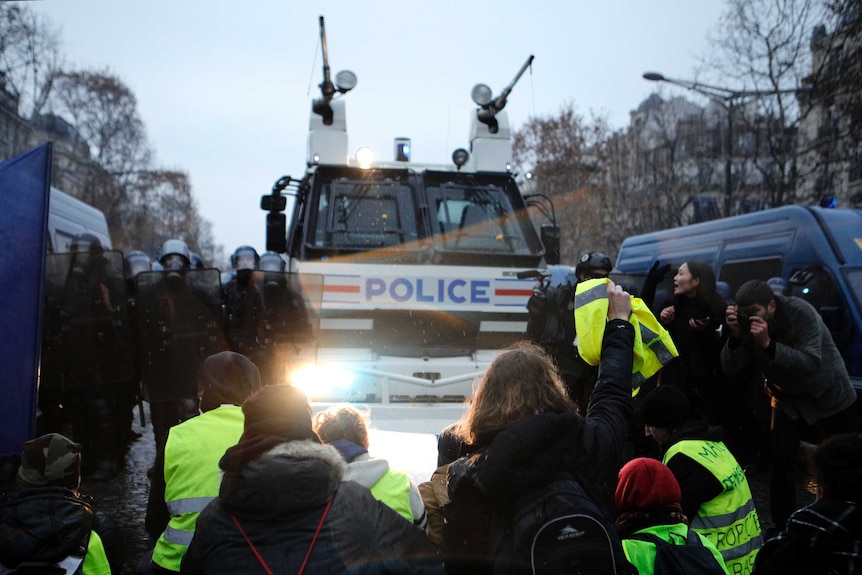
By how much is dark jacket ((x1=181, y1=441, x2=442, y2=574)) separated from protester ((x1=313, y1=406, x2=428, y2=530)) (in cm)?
26

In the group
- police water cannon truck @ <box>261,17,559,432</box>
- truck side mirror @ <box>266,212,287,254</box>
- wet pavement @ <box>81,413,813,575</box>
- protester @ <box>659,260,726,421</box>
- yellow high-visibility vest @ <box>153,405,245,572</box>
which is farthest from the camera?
truck side mirror @ <box>266,212,287,254</box>

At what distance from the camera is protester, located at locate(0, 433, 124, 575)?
2709mm

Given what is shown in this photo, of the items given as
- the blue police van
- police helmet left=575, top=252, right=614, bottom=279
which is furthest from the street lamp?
police helmet left=575, top=252, right=614, bottom=279

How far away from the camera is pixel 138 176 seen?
120 feet

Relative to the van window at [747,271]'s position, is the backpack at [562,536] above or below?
below

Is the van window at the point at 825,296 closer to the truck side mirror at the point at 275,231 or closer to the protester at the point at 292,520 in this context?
the truck side mirror at the point at 275,231

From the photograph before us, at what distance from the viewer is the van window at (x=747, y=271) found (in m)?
7.35

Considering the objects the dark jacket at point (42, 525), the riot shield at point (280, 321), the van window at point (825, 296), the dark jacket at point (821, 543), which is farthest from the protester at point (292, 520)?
the van window at point (825, 296)

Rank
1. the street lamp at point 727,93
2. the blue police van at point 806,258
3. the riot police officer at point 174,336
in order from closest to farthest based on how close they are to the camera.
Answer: the riot police officer at point 174,336 → the blue police van at point 806,258 → the street lamp at point 727,93

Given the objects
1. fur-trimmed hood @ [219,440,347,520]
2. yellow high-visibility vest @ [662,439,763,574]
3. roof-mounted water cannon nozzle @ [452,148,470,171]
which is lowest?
yellow high-visibility vest @ [662,439,763,574]

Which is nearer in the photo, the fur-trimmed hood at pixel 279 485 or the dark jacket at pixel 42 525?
the fur-trimmed hood at pixel 279 485

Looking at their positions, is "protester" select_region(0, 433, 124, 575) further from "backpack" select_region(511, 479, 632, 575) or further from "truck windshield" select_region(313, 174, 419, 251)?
"truck windshield" select_region(313, 174, 419, 251)

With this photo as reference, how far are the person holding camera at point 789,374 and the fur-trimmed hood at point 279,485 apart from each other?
354 centimetres

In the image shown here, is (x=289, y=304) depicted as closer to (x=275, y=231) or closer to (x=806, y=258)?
(x=275, y=231)
